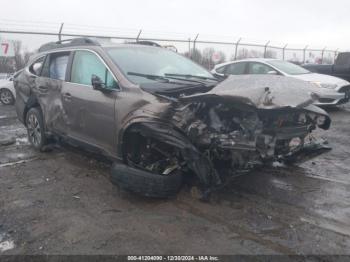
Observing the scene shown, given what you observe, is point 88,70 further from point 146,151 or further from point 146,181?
point 146,181

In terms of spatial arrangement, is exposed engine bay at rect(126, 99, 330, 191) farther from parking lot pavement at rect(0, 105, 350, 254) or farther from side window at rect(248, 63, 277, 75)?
side window at rect(248, 63, 277, 75)

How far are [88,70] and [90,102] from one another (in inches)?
22.0

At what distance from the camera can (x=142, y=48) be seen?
5.67 m

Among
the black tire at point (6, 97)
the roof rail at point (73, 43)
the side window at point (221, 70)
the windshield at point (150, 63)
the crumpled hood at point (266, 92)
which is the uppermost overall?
the roof rail at point (73, 43)

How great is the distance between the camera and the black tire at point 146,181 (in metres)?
4.27

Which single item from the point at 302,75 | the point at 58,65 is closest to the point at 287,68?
the point at 302,75

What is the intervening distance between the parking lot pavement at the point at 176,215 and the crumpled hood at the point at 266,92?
1178 millimetres

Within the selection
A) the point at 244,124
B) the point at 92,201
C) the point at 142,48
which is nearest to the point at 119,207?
the point at 92,201

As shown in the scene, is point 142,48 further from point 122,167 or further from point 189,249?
point 189,249

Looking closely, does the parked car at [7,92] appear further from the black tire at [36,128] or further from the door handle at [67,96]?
the door handle at [67,96]

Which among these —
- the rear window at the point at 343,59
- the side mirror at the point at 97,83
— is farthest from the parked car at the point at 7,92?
the rear window at the point at 343,59

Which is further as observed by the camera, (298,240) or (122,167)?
(122,167)

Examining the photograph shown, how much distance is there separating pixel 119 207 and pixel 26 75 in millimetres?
3770

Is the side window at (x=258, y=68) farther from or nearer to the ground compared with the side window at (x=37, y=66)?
nearer to the ground
